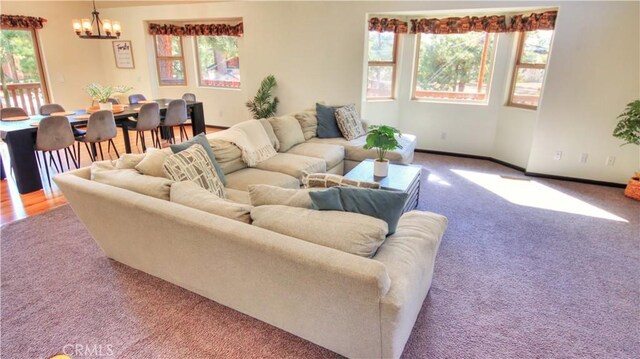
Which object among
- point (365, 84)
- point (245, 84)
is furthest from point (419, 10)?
point (245, 84)

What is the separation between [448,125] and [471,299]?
12.7 ft

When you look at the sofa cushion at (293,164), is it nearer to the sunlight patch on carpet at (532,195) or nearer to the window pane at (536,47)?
the sunlight patch on carpet at (532,195)

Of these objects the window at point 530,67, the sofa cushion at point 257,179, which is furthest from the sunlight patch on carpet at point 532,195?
the sofa cushion at point 257,179

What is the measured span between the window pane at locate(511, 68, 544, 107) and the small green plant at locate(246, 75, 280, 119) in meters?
3.84

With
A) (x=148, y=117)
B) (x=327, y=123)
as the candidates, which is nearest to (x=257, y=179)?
(x=327, y=123)

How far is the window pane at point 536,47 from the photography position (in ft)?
15.0

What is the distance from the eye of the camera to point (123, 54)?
748cm

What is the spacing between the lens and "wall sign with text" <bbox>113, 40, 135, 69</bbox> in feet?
24.3

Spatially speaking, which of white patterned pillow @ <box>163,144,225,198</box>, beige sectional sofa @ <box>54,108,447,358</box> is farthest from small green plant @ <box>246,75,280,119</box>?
beige sectional sofa @ <box>54,108,447,358</box>

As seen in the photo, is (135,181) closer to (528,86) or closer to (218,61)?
(528,86)

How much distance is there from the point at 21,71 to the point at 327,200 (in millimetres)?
7594

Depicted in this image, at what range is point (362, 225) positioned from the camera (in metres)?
1.60

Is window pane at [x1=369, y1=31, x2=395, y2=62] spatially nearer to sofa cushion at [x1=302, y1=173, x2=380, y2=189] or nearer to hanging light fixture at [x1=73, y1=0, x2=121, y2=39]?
hanging light fixture at [x1=73, y1=0, x2=121, y2=39]

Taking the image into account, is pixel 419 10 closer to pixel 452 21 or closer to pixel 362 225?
pixel 452 21
